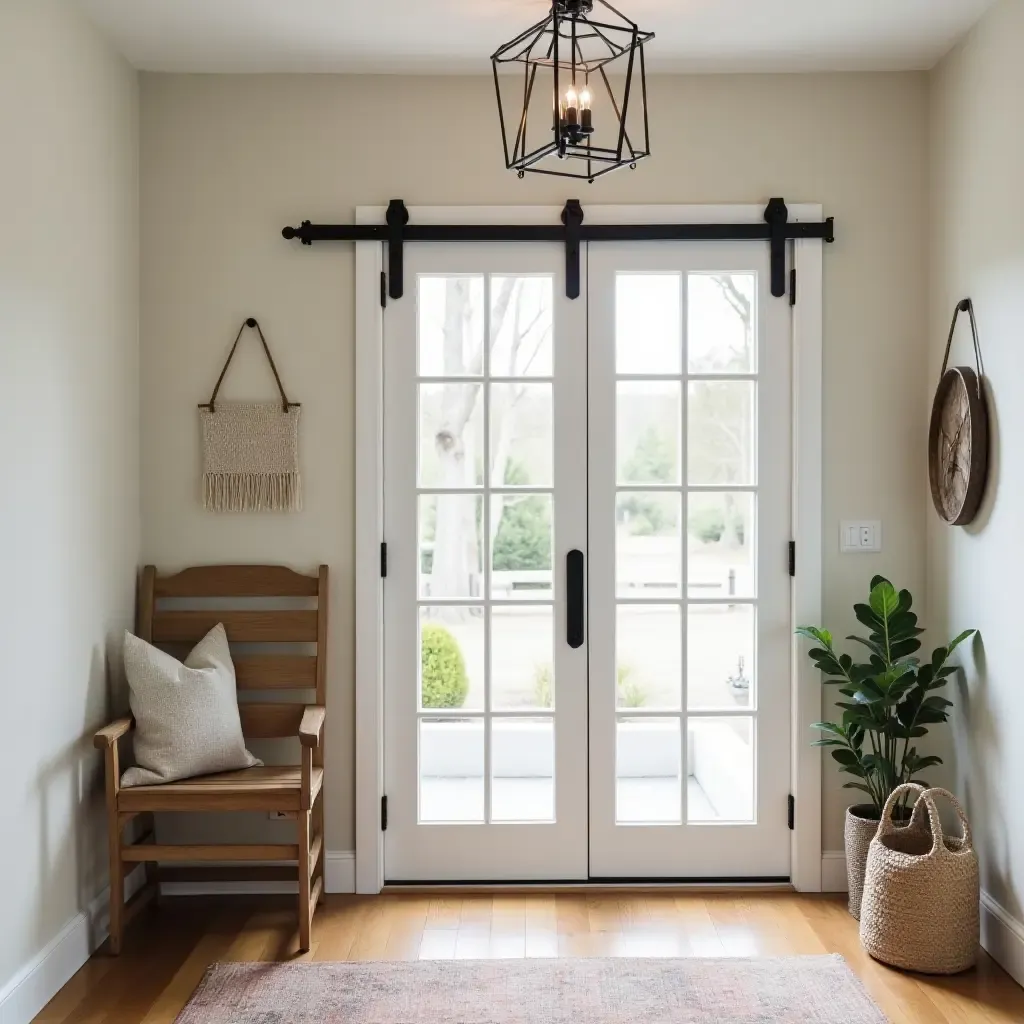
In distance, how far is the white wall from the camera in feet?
8.10

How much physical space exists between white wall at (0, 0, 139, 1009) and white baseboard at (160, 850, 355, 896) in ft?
1.12

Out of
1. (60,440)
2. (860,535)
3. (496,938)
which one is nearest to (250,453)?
(60,440)

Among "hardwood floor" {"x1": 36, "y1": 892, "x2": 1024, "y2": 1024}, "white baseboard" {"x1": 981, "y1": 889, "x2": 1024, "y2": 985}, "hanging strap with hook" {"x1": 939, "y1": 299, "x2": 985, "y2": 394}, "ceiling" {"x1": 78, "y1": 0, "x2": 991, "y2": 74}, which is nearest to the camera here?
"hardwood floor" {"x1": 36, "y1": 892, "x2": 1024, "y2": 1024}

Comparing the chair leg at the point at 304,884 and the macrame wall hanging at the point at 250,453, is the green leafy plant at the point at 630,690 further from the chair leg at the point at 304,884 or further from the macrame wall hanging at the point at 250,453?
the macrame wall hanging at the point at 250,453

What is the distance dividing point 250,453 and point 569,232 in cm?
123

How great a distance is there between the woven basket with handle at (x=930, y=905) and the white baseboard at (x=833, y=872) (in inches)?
19.2

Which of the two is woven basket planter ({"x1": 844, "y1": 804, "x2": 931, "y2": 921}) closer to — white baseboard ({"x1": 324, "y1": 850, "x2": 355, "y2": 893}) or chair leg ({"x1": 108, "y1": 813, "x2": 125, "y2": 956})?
white baseboard ({"x1": 324, "y1": 850, "x2": 355, "y2": 893})

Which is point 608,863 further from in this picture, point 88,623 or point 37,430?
point 37,430

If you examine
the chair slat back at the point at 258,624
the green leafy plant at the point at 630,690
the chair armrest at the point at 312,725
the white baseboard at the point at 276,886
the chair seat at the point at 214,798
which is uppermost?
the chair slat back at the point at 258,624

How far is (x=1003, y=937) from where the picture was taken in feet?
9.16

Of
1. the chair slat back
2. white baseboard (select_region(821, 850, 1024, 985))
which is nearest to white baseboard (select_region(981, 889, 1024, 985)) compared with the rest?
white baseboard (select_region(821, 850, 1024, 985))

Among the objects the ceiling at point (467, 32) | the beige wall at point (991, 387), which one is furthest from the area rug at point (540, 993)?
the ceiling at point (467, 32)

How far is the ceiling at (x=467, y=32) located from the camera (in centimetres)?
282

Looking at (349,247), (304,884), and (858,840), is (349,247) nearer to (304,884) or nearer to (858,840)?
Answer: (304,884)
